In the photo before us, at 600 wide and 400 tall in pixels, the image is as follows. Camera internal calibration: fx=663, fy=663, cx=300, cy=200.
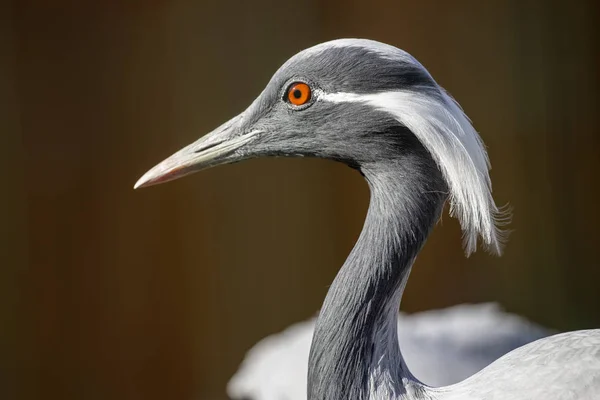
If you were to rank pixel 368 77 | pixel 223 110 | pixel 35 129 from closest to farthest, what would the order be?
pixel 368 77, pixel 35 129, pixel 223 110

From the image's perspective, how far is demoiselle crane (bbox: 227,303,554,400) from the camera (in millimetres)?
1869

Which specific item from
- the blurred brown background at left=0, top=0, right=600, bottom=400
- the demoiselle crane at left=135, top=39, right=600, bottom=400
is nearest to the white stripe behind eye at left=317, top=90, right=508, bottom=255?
the demoiselle crane at left=135, top=39, right=600, bottom=400

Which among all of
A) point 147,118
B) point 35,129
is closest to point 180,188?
point 147,118

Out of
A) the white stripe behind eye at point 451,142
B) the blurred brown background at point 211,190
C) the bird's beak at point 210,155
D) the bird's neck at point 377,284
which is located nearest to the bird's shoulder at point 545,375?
the bird's neck at point 377,284

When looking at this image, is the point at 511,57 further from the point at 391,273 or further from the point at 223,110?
the point at 391,273

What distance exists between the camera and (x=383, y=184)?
111 centimetres

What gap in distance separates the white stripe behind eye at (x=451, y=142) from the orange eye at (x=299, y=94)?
0.08ft

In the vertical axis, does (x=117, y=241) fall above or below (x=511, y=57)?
below

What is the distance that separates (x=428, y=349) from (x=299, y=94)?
1.10m

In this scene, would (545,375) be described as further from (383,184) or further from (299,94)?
(299,94)

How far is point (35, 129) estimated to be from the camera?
209 cm

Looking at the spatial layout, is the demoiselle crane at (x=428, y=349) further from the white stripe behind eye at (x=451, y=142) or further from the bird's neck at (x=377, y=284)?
the white stripe behind eye at (x=451, y=142)

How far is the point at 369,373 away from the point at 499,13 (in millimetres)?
1665

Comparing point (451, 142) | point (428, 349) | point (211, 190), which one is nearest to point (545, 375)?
point (451, 142)
